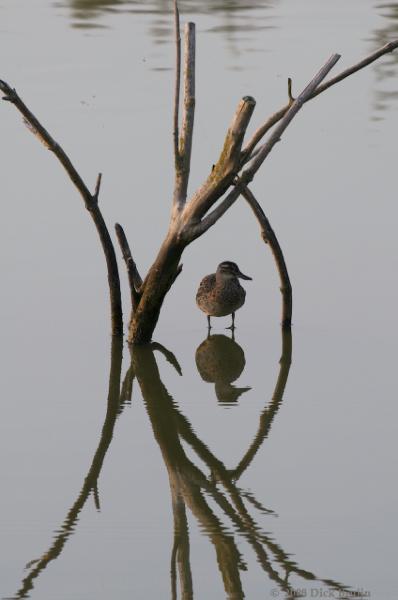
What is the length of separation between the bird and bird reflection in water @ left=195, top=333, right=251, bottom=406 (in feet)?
0.70

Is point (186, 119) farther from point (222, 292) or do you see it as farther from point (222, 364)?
point (222, 364)

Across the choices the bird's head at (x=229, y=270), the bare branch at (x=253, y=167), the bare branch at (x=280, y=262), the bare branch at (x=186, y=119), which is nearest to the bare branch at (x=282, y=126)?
the bare branch at (x=253, y=167)

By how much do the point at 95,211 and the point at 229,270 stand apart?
4.92 feet

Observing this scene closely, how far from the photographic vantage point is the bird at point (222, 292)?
31.6 ft

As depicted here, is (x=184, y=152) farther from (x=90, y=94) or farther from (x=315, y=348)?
(x=90, y=94)

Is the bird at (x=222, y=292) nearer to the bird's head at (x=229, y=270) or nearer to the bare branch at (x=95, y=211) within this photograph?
the bird's head at (x=229, y=270)

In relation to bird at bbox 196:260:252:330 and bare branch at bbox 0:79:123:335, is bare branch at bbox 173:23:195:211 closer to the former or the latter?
bare branch at bbox 0:79:123:335

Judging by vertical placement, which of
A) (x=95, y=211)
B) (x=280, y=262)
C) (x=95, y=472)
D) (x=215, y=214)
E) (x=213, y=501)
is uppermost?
(x=95, y=211)

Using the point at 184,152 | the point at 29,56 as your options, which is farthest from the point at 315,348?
the point at 29,56

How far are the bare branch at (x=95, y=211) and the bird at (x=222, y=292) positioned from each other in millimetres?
687

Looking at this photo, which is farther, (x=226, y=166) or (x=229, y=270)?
(x=229, y=270)

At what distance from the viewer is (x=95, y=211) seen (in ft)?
30.1

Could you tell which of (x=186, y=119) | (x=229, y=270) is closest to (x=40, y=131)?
(x=186, y=119)

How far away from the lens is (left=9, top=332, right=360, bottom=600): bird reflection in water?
232 inches
